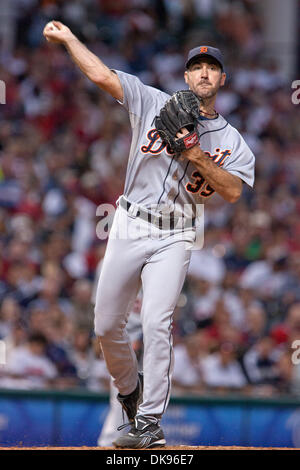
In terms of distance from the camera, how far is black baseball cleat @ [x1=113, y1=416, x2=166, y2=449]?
13.7ft

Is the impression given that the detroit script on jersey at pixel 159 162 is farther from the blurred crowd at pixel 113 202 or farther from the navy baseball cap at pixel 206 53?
the blurred crowd at pixel 113 202

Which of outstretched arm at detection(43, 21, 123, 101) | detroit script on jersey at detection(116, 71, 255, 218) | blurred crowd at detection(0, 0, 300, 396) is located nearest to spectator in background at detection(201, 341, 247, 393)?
blurred crowd at detection(0, 0, 300, 396)

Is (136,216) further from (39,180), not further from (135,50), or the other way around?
(135,50)

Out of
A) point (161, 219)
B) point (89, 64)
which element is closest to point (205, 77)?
point (89, 64)

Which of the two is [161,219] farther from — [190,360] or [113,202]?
[113,202]

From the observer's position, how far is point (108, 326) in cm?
435

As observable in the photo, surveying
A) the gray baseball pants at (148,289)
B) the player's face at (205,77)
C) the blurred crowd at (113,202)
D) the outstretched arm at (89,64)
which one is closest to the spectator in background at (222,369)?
the blurred crowd at (113,202)

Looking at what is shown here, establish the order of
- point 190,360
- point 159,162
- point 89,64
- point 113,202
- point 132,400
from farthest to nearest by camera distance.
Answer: point 113,202 < point 190,360 < point 132,400 < point 159,162 < point 89,64

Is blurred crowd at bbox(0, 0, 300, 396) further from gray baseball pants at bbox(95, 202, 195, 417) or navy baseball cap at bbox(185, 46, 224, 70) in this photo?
navy baseball cap at bbox(185, 46, 224, 70)

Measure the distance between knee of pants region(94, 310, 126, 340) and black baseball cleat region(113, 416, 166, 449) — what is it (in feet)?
1.52

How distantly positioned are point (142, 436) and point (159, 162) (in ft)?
4.71

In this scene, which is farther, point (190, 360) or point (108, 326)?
point (190, 360)

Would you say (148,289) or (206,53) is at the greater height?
(206,53)

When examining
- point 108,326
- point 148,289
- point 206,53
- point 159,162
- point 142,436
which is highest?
point 206,53
